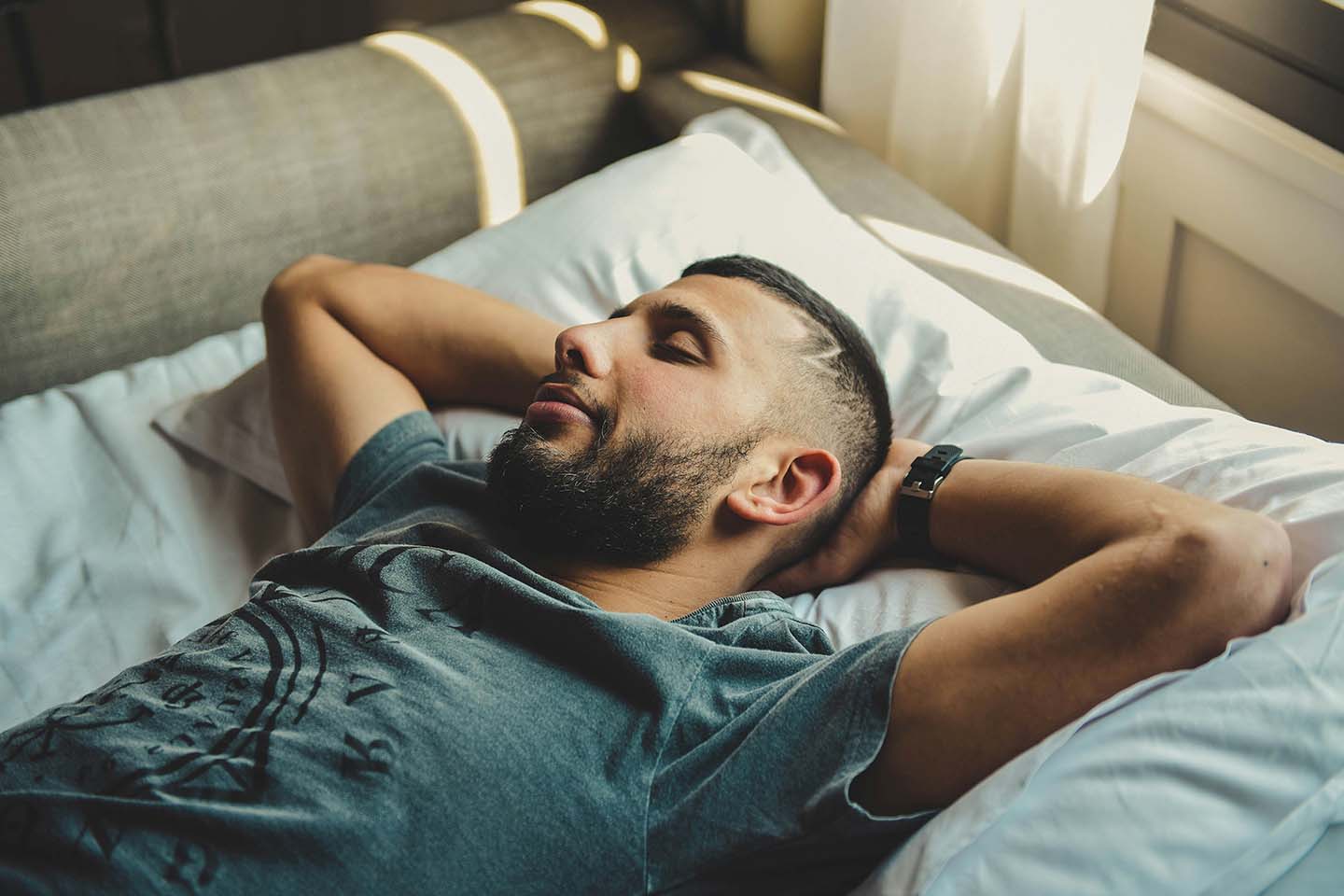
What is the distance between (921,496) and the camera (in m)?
1.07

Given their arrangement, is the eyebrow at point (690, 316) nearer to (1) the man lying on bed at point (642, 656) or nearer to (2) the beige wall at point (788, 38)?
(1) the man lying on bed at point (642, 656)

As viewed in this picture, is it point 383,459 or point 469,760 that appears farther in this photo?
point 383,459

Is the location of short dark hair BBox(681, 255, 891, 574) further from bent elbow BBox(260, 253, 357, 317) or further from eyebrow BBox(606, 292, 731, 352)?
bent elbow BBox(260, 253, 357, 317)

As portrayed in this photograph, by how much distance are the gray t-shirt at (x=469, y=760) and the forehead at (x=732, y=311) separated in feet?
0.85

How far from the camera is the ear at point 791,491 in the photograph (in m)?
1.06

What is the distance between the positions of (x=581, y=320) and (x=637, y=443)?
46cm

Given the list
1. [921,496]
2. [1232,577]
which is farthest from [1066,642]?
[921,496]

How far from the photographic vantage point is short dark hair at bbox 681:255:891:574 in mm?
1104

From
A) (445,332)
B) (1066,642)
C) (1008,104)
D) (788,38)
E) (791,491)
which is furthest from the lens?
(788,38)

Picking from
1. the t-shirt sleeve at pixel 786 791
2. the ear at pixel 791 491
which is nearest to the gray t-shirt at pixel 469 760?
the t-shirt sleeve at pixel 786 791

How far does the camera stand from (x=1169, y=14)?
1611mm

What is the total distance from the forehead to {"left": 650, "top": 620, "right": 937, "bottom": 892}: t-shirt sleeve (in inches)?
13.0

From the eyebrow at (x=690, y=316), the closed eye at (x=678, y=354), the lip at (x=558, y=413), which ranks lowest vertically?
the lip at (x=558, y=413)

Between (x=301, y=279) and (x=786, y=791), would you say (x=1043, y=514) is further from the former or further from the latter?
(x=301, y=279)
